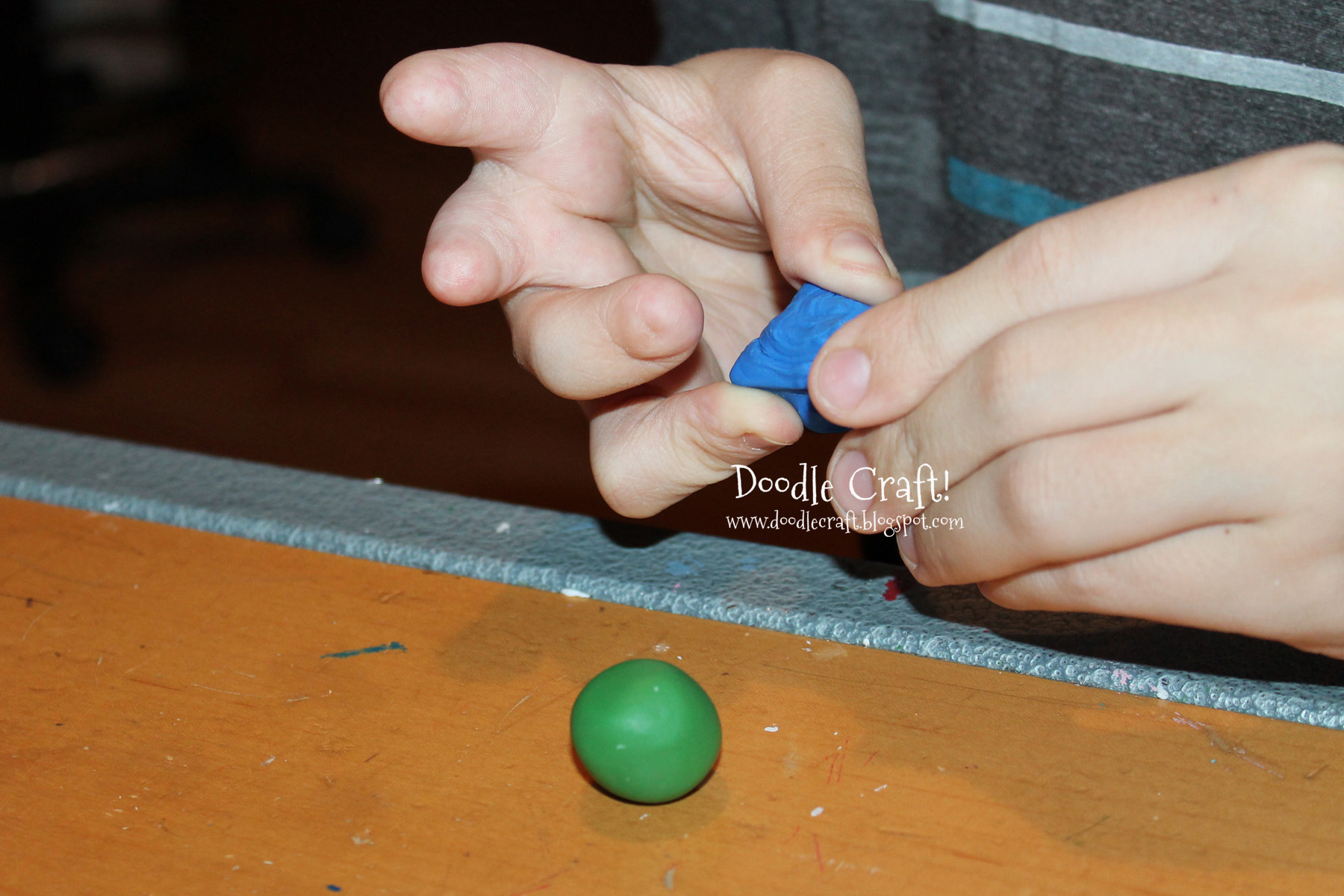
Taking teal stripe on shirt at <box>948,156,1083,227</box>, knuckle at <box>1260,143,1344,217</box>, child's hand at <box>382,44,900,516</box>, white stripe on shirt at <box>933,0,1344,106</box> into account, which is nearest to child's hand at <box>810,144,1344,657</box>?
knuckle at <box>1260,143,1344,217</box>

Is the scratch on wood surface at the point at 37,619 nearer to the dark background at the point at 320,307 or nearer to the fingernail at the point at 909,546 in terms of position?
the fingernail at the point at 909,546

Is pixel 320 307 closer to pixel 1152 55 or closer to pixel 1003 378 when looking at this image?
pixel 1152 55

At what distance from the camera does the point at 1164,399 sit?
480mm

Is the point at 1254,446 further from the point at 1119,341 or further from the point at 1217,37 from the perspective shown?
the point at 1217,37

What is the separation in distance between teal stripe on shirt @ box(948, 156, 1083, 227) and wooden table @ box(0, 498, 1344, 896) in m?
0.52

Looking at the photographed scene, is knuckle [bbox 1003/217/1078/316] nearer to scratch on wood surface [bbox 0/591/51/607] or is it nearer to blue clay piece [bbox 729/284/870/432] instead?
blue clay piece [bbox 729/284/870/432]

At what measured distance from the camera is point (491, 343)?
105 inches

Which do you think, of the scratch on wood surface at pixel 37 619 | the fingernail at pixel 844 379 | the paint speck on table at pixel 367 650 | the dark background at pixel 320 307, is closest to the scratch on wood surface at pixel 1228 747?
the fingernail at pixel 844 379

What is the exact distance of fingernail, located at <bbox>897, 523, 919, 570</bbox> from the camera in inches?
23.4

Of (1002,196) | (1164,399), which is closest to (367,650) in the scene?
(1164,399)

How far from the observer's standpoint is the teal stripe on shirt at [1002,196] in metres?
0.96

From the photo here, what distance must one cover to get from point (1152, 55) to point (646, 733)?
66 cm

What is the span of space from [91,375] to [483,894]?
2553mm

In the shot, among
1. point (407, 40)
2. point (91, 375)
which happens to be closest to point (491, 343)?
point (91, 375)
